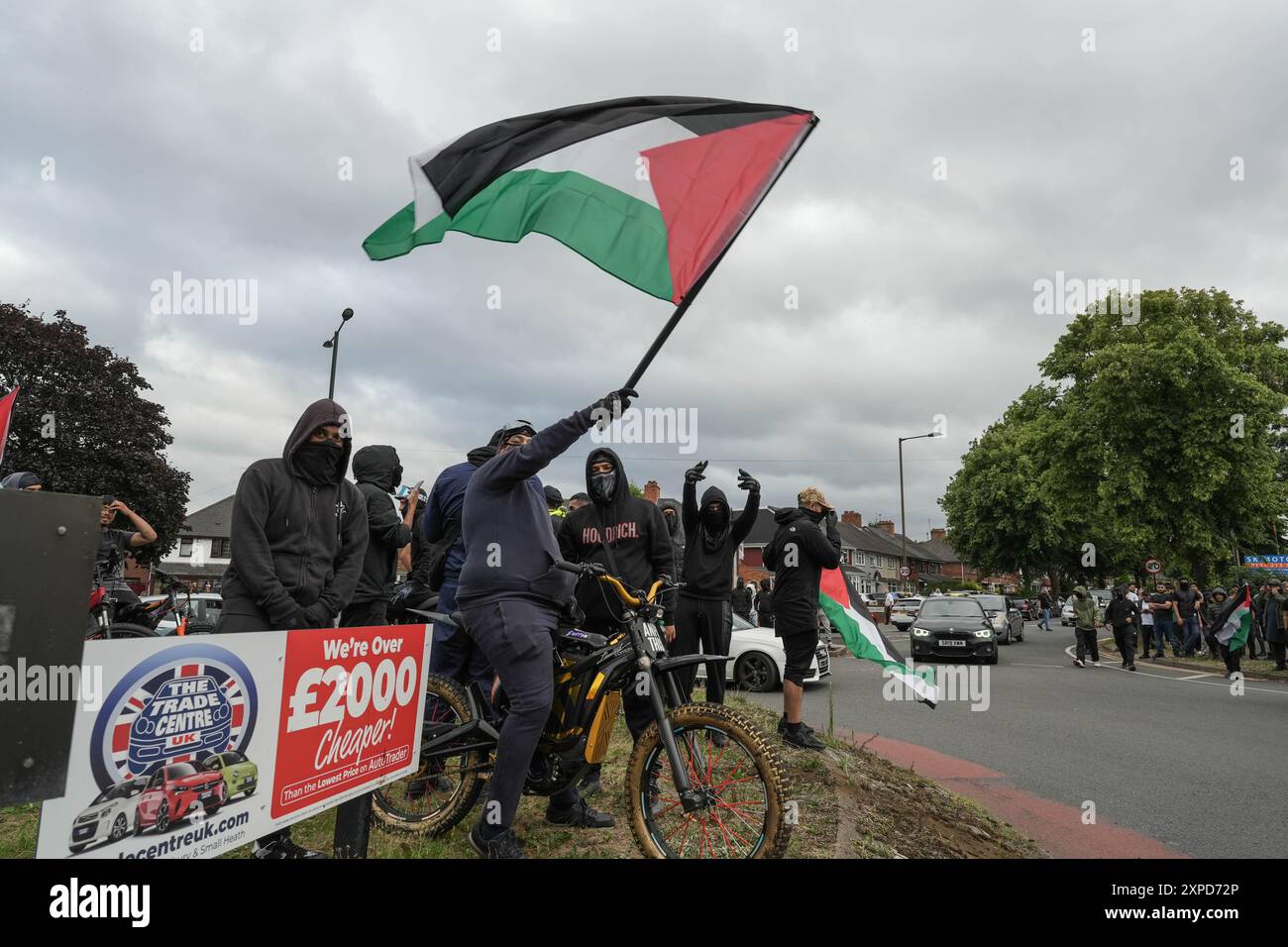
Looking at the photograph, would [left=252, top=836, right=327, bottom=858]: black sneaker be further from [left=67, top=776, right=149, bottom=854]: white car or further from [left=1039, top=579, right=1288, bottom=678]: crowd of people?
[left=1039, top=579, right=1288, bottom=678]: crowd of people

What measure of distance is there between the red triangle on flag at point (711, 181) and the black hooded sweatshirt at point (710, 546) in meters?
1.89

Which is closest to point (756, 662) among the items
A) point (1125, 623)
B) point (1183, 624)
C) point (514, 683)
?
point (514, 683)

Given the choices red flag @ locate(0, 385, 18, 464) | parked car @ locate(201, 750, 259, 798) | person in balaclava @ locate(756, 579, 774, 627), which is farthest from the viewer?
person in balaclava @ locate(756, 579, 774, 627)

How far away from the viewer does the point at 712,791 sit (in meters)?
3.34

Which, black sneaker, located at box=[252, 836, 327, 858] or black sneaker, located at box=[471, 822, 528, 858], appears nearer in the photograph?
black sneaker, located at box=[252, 836, 327, 858]

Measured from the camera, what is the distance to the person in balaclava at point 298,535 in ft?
11.5

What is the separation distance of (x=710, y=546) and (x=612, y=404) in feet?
9.67

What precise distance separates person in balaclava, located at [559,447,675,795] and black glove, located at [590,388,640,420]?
56.3 inches

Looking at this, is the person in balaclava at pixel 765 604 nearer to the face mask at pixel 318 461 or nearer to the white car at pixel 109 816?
the face mask at pixel 318 461

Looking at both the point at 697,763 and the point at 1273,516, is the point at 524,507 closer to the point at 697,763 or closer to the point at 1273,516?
the point at 697,763

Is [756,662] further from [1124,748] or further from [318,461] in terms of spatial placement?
[318,461]

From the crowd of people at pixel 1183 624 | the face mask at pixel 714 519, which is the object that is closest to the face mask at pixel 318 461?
the face mask at pixel 714 519

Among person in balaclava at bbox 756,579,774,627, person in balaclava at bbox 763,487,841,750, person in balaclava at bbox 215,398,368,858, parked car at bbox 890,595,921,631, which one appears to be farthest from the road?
parked car at bbox 890,595,921,631

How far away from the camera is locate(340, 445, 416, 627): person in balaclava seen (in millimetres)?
5344
